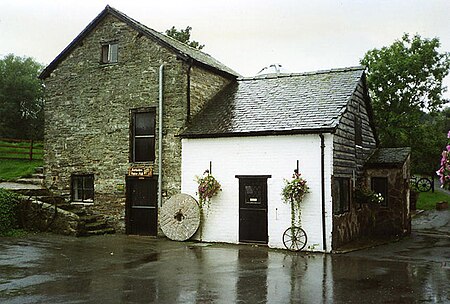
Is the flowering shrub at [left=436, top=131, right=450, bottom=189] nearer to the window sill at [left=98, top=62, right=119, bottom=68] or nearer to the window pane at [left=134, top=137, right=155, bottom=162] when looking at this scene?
the window pane at [left=134, top=137, right=155, bottom=162]

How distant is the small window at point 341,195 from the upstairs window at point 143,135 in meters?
6.66

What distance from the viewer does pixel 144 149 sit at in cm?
1769

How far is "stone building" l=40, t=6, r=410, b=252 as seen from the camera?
48.3 ft

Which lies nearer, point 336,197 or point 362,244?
point 336,197

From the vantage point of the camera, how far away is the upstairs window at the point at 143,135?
57.6 feet

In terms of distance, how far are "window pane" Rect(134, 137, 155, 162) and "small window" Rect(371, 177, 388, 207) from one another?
845 centimetres

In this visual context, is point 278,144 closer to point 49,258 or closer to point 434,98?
point 49,258

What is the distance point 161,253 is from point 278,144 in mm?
4854

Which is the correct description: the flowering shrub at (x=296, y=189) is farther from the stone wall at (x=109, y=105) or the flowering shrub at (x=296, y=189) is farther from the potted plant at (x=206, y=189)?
the stone wall at (x=109, y=105)

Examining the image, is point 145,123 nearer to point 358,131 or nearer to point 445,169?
point 358,131

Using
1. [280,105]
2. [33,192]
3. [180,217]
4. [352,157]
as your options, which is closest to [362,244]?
[352,157]

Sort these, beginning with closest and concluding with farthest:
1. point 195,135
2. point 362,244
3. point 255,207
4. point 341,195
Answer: point 255,207
point 341,195
point 362,244
point 195,135

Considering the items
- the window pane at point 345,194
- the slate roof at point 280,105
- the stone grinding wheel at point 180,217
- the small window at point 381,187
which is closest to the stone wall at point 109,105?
the stone grinding wheel at point 180,217

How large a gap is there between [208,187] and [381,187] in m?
7.02
